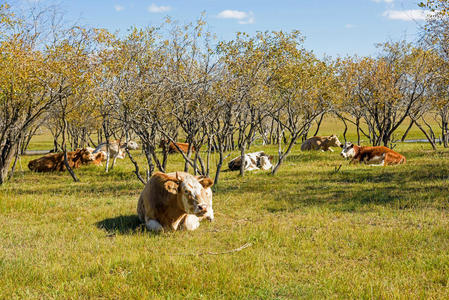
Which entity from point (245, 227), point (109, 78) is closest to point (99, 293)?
point (245, 227)

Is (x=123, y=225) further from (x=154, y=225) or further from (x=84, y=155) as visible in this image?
(x=84, y=155)

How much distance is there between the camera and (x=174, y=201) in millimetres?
8062

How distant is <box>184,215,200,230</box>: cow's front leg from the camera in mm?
8384

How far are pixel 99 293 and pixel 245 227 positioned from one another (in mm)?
3830

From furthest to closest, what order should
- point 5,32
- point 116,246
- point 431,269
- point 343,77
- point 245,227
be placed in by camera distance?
1. point 343,77
2. point 5,32
3. point 245,227
4. point 116,246
5. point 431,269

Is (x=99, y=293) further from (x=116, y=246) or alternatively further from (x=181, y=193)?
(x=181, y=193)

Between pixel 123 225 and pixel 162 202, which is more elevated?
pixel 162 202

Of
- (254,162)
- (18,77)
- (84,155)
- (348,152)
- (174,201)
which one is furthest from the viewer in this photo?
(84,155)

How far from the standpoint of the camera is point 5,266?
19.7 feet

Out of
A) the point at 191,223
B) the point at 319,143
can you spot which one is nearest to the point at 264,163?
the point at 191,223

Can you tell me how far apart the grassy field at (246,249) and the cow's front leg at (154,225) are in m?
0.20

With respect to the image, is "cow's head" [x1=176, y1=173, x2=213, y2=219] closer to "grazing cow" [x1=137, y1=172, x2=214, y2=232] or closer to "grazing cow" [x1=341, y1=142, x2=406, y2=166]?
"grazing cow" [x1=137, y1=172, x2=214, y2=232]

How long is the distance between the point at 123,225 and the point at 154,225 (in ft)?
3.30

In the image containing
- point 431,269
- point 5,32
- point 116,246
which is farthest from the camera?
point 5,32
